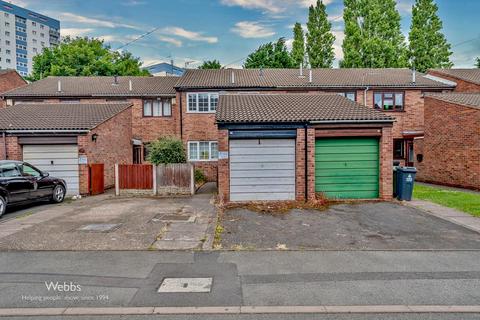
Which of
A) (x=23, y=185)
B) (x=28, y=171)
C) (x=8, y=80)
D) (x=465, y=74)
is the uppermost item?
(x=8, y=80)

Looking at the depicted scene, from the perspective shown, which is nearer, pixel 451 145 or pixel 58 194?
pixel 58 194

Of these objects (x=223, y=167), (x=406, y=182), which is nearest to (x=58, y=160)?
(x=223, y=167)

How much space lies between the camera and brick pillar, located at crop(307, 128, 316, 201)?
1152 cm

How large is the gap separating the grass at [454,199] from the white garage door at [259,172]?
5.26 metres

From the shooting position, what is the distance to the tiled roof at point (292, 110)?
11.6 meters

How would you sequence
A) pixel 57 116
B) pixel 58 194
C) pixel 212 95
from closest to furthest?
pixel 58 194 < pixel 57 116 < pixel 212 95

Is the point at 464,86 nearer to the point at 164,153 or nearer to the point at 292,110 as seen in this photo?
the point at 292,110

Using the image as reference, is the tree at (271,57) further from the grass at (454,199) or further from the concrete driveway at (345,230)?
the concrete driveway at (345,230)

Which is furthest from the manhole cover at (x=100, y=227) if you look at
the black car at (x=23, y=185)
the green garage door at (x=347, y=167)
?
the green garage door at (x=347, y=167)

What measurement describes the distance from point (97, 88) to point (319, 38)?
28503mm

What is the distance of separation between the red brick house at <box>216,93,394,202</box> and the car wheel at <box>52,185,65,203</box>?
618cm

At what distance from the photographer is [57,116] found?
15031 mm

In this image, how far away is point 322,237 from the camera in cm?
716

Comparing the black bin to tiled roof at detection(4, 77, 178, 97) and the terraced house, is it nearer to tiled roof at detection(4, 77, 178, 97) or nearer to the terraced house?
the terraced house
